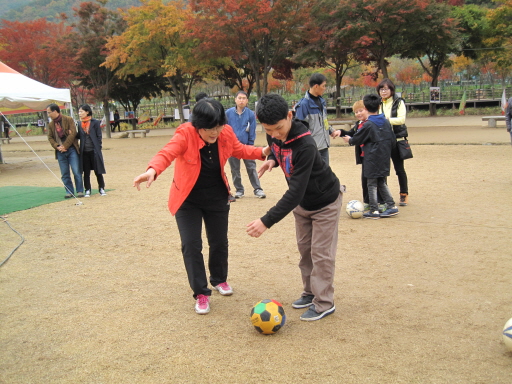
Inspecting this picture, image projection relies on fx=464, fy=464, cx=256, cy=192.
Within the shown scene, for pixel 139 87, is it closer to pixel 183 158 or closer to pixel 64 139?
pixel 64 139

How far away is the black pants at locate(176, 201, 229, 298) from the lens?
12.4ft

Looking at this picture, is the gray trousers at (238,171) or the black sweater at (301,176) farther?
the gray trousers at (238,171)

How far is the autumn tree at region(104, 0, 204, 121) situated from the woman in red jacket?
2117 centimetres

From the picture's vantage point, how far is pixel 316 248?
11.7ft

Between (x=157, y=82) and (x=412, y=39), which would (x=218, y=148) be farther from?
(x=157, y=82)

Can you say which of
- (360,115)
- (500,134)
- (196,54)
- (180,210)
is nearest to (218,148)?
(180,210)

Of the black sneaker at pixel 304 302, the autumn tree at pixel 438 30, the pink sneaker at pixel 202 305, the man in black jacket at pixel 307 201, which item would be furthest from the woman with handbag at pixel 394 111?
the autumn tree at pixel 438 30

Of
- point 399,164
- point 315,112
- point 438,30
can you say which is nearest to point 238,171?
point 315,112

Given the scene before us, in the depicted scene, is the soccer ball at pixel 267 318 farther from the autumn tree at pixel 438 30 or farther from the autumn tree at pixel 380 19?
the autumn tree at pixel 438 30

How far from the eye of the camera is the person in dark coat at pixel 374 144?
21.1ft

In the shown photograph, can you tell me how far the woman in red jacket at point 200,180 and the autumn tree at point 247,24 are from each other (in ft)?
56.7

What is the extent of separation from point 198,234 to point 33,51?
3344cm

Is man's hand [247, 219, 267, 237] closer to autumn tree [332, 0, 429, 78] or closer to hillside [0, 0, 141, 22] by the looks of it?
autumn tree [332, 0, 429, 78]

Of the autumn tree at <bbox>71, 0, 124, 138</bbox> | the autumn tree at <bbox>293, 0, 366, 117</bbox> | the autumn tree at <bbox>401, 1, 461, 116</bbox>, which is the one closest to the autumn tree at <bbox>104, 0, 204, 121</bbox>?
the autumn tree at <bbox>71, 0, 124, 138</bbox>
